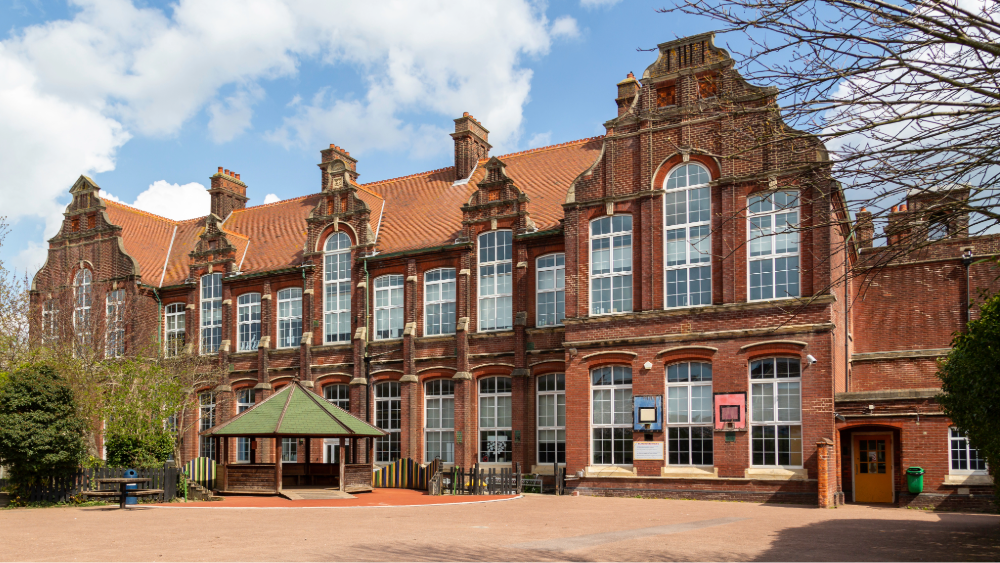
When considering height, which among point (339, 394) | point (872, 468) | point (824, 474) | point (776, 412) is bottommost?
point (872, 468)

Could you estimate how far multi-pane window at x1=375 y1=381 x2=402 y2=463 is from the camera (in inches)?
1265

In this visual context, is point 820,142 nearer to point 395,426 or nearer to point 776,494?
point 776,494

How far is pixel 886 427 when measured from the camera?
80.7ft

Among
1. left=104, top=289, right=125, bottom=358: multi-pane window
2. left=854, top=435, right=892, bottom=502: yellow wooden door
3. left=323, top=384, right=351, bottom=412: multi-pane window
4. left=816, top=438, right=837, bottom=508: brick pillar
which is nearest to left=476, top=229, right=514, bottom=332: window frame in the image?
left=323, top=384, right=351, bottom=412: multi-pane window

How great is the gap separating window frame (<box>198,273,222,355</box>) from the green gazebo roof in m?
12.0

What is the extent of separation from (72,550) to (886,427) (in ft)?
67.3

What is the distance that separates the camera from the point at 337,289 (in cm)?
3428

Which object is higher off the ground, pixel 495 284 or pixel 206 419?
pixel 495 284

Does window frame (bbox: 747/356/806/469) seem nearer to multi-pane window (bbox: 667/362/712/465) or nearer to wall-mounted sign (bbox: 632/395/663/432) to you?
multi-pane window (bbox: 667/362/712/465)

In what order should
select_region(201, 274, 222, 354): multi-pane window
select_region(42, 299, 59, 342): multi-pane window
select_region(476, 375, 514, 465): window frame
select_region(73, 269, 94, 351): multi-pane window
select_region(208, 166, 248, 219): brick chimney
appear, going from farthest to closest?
select_region(208, 166, 248, 219): brick chimney → select_region(201, 274, 222, 354): multi-pane window → select_region(73, 269, 94, 351): multi-pane window → select_region(42, 299, 59, 342): multi-pane window → select_region(476, 375, 514, 465): window frame

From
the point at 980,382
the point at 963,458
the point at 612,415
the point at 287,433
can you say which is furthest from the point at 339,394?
the point at 980,382

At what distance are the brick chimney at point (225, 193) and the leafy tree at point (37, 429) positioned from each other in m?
18.5

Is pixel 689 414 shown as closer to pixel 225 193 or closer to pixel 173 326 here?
pixel 173 326

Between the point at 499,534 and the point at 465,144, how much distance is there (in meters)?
23.2
